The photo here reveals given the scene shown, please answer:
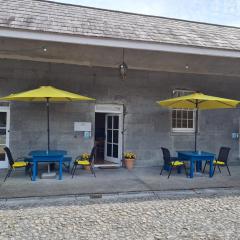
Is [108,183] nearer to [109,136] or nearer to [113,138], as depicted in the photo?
[113,138]

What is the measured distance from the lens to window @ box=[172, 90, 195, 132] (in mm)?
10930

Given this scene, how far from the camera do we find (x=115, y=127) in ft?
35.1

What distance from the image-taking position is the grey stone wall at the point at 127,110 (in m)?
9.36

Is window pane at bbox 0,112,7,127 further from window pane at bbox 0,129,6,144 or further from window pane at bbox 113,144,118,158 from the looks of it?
window pane at bbox 113,144,118,158

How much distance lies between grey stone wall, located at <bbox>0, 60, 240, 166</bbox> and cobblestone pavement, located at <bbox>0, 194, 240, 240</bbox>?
162 inches

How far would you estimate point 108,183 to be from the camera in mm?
7516

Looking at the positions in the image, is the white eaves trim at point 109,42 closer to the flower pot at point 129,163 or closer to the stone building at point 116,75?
the stone building at point 116,75

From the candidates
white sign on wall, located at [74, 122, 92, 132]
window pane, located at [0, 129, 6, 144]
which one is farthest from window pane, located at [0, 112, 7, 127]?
white sign on wall, located at [74, 122, 92, 132]

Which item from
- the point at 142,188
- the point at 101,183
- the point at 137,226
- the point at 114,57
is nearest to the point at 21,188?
the point at 101,183

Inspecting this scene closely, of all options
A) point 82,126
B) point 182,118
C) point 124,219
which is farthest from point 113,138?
point 124,219

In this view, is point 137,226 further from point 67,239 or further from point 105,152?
point 105,152

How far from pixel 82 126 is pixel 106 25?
3245 millimetres

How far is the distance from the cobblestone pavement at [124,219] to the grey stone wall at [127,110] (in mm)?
4116

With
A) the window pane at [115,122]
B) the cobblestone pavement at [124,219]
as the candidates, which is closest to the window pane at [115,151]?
the window pane at [115,122]
